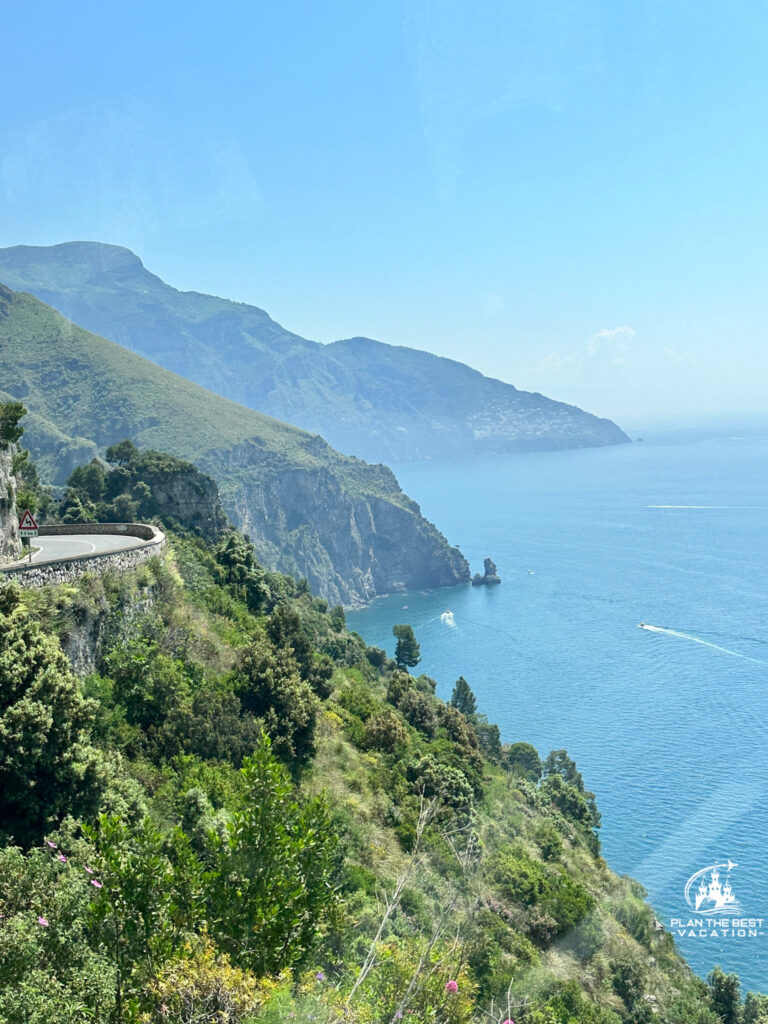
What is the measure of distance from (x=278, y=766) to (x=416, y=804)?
16.7 metres

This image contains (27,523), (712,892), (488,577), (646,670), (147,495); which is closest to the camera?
(27,523)

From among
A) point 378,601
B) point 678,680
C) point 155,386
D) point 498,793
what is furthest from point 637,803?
point 155,386

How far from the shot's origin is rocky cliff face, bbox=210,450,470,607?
494 ft

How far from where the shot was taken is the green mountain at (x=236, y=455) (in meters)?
152

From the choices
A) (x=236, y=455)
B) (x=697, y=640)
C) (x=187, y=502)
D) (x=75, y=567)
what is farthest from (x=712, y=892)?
(x=236, y=455)

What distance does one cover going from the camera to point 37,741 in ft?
46.0

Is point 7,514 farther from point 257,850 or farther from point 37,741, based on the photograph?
point 257,850

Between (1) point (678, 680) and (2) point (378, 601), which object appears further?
(2) point (378, 601)

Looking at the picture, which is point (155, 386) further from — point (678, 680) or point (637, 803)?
point (637, 803)

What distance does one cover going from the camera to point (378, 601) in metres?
148

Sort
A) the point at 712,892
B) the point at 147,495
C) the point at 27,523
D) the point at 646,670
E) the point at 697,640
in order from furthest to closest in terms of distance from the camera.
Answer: the point at 697,640, the point at 646,670, the point at 147,495, the point at 712,892, the point at 27,523

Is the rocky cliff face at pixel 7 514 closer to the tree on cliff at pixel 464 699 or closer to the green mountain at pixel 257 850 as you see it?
the green mountain at pixel 257 850

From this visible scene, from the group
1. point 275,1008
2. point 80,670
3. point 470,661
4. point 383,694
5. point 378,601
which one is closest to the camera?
point 275,1008

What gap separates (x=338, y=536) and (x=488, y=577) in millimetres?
44369
